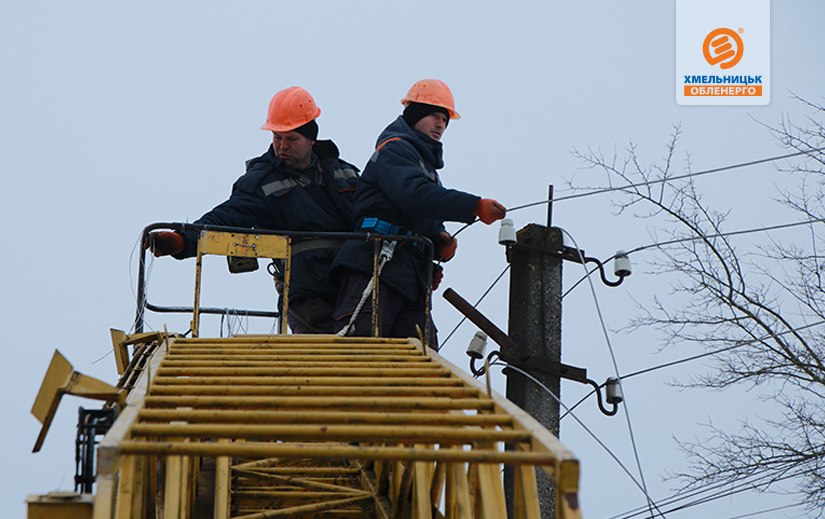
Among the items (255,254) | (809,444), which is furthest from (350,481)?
(809,444)

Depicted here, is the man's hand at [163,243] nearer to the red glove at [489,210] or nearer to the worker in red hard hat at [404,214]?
the worker in red hard hat at [404,214]

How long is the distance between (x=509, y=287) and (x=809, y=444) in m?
8.29

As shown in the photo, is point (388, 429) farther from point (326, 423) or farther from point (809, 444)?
point (809, 444)

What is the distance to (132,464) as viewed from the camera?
14.6 ft

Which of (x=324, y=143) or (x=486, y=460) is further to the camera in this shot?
(x=324, y=143)

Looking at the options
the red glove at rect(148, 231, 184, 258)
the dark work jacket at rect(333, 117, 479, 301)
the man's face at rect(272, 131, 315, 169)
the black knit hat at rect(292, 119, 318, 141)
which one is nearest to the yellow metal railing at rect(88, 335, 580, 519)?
the dark work jacket at rect(333, 117, 479, 301)

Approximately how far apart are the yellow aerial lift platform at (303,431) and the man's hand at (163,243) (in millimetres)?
1095

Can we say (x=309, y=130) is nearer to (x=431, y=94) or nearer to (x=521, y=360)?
(x=431, y=94)

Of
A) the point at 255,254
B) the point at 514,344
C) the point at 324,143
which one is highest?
the point at 324,143

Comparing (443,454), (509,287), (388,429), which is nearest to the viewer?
(443,454)

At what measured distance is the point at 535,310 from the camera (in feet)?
28.0

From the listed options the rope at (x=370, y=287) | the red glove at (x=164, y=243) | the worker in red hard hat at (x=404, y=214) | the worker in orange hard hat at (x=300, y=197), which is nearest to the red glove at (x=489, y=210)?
the worker in red hard hat at (x=404, y=214)

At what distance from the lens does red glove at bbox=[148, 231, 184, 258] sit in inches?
306

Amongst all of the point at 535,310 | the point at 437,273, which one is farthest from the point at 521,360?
the point at 437,273
